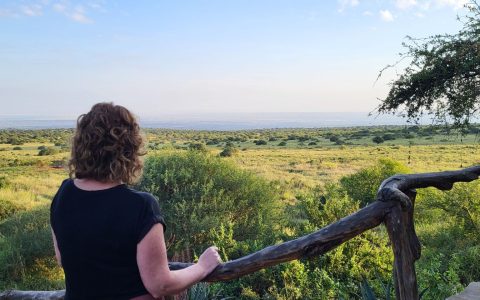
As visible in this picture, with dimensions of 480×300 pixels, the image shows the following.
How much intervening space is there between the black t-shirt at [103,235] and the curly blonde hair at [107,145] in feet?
0.22

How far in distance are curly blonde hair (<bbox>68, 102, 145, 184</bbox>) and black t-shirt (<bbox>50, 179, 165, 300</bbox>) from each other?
0.07 meters

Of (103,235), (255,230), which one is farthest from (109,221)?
(255,230)

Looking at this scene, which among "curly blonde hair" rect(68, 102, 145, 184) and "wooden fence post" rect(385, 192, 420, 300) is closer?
"curly blonde hair" rect(68, 102, 145, 184)

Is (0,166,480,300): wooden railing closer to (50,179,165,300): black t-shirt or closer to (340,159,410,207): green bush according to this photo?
(50,179,165,300): black t-shirt

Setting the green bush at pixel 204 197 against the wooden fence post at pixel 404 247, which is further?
the green bush at pixel 204 197

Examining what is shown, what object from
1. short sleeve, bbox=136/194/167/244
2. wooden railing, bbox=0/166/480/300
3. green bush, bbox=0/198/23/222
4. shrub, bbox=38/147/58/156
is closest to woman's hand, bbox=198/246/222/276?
wooden railing, bbox=0/166/480/300

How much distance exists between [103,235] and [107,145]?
34cm

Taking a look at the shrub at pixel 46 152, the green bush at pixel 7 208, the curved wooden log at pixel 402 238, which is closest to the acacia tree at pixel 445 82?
the curved wooden log at pixel 402 238

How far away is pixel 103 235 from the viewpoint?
1.76 metres

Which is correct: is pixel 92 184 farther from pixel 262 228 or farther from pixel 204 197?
pixel 262 228

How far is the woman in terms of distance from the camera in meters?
1.76

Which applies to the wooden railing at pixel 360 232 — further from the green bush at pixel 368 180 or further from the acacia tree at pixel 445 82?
the green bush at pixel 368 180

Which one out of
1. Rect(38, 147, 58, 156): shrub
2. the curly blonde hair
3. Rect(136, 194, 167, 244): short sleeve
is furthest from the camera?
Rect(38, 147, 58, 156): shrub

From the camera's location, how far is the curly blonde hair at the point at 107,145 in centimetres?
185
